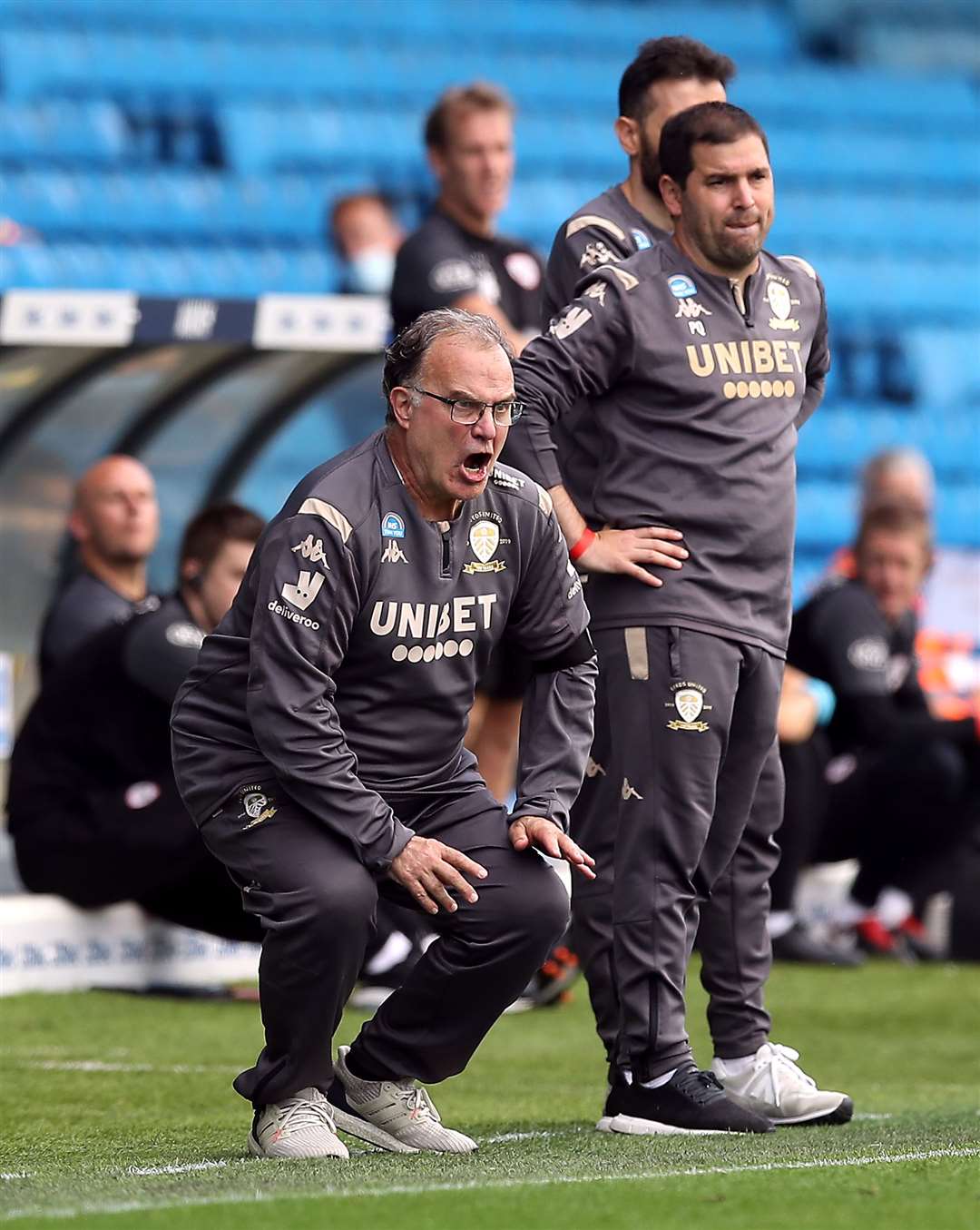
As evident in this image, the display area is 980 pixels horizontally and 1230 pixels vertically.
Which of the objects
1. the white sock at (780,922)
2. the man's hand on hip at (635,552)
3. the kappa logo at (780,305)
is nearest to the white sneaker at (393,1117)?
the man's hand on hip at (635,552)

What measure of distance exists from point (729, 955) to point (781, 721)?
3497 millimetres

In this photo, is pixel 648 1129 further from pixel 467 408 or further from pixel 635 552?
pixel 467 408

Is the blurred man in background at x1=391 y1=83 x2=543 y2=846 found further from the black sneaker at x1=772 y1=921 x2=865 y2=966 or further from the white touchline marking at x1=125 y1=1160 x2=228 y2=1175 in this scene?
the white touchline marking at x1=125 y1=1160 x2=228 y2=1175

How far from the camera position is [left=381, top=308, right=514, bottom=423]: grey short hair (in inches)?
167

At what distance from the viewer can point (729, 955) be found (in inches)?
196

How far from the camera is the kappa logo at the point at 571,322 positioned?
4.76m

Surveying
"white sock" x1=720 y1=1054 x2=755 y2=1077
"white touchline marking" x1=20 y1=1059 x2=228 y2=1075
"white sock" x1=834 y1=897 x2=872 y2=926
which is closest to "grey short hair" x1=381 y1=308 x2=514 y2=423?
"white sock" x1=720 y1=1054 x2=755 y2=1077

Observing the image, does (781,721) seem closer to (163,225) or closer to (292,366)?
(292,366)

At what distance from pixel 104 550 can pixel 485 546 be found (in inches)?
159

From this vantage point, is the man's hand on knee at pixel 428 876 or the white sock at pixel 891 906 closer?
the man's hand on knee at pixel 428 876

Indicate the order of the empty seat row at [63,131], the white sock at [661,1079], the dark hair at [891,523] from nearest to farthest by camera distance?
the white sock at [661,1079], the dark hair at [891,523], the empty seat row at [63,131]

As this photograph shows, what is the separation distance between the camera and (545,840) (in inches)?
170

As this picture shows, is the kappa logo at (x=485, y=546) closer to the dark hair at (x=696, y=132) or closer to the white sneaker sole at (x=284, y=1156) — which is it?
the dark hair at (x=696, y=132)

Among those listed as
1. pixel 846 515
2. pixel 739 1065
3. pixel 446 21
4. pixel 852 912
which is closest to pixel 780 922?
pixel 852 912
